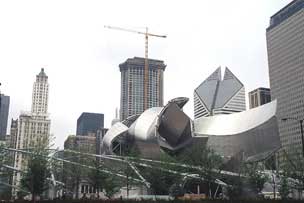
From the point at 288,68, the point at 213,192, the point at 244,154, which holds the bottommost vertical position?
the point at 213,192

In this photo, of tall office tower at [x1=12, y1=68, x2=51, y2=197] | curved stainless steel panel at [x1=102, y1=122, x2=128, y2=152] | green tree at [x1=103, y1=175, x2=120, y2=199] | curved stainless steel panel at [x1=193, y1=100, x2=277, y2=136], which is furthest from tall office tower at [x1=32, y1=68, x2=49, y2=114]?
green tree at [x1=103, y1=175, x2=120, y2=199]

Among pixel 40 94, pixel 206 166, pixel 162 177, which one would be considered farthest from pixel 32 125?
pixel 206 166

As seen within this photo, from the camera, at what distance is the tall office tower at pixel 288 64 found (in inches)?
5684

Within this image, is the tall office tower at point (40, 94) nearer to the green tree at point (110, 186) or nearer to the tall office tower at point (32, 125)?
the tall office tower at point (32, 125)

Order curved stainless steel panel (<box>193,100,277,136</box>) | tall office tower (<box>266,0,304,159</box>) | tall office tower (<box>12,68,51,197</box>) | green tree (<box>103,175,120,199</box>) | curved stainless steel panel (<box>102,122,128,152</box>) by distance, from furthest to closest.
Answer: tall office tower (<box>12,68,51,197</box>), tall office tower (<box>266,0,304,159</box>), curved stainless steel panel (<box>102,122,128,152</box>), curved stainless steel panel (<box>193,100,277,136</box>), green tree (<box>103,175,120,199</box>)

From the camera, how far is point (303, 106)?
459ft

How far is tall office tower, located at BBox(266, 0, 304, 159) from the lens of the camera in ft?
474

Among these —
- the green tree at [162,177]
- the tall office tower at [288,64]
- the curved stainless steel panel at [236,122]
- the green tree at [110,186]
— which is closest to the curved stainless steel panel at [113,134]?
the curved stainless steel panel at [236,122]

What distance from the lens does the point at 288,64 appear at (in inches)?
6156

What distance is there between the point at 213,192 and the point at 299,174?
22.7 meters

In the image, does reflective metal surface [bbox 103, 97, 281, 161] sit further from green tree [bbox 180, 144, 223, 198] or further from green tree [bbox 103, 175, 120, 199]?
green tree [bbox 103, 175, 120, 199]

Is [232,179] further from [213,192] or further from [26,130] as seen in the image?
[26,130]

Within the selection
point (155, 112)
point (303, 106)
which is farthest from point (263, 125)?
point (303, 106)

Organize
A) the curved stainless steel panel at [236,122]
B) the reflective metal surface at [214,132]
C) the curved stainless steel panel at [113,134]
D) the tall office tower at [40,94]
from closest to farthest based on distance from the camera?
the reflective metal surface at [214,132] < the curved stainless steel panel at [236,122] < the curved stainless steel panel at [113,134] < the tall office tower at [40,94]
